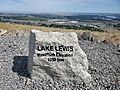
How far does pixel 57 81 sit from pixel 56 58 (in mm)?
1181

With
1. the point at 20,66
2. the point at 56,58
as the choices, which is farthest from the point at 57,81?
the point at 20,66

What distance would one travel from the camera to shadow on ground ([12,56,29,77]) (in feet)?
50.2

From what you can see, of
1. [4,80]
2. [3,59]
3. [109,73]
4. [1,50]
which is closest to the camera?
[4,80]

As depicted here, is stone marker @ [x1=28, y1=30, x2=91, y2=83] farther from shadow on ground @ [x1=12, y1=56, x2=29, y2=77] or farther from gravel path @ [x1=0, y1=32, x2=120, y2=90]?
shadow on ground @ [x1=12, y1=56, x2=29, y2=77]

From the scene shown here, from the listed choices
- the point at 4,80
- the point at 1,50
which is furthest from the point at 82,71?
the point at 1,50

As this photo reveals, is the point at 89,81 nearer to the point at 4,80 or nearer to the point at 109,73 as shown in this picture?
the point at 109,73

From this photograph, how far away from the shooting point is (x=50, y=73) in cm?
1462

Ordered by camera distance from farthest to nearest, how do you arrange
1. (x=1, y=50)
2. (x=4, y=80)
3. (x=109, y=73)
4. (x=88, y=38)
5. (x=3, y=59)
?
(x=88, y=38), (x=1, y=50), (x=3, y=59), (x=109, y=73), (x=4, y=80)

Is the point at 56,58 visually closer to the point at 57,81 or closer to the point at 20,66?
the point at 57,81

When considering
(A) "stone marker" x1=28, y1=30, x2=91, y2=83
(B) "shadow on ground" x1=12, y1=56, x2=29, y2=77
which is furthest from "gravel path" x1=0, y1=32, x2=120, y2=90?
(A) "stone marker" x1=28, y1=30, x2=91, y2=83

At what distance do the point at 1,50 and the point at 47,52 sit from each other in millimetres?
5649

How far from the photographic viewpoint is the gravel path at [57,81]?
14.1m

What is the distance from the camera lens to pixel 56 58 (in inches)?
578

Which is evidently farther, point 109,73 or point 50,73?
point 109,73
